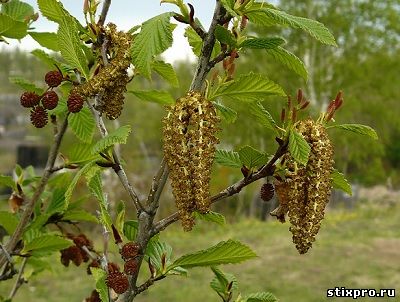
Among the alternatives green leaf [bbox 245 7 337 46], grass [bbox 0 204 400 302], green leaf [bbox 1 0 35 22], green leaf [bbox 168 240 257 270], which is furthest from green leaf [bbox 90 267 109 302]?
grass [bbox 0 204 400 302]

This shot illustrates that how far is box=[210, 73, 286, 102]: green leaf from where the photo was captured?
5.17 ft

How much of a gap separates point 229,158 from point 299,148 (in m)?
0.42

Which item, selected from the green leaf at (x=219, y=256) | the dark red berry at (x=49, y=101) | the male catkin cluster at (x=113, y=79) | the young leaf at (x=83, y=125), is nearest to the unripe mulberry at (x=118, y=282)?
the green leaf at (x=219, y=256)

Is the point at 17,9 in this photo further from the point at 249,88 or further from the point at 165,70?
the point at 249,88

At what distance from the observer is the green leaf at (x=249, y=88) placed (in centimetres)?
158

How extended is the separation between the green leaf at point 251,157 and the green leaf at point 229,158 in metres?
0.05

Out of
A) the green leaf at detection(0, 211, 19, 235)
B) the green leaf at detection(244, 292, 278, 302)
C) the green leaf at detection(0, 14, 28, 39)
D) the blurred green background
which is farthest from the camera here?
the blurred green background

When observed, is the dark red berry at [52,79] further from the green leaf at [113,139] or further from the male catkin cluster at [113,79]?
the green leaf at [113,139]

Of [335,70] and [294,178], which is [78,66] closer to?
[294,178]

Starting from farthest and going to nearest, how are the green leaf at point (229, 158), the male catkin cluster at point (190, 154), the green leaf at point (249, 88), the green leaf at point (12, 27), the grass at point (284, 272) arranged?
1. the grass at point (284, 272)
2. the green leaf at point (12, 27)
3. the green leaf at point (229, 158)
4. the green leaf at point (249, 88)
5. the male catkin cluster at point (190, 154)

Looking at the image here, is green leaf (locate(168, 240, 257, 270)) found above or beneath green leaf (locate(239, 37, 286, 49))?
beneath

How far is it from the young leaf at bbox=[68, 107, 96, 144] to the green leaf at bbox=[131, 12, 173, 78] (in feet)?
2.26

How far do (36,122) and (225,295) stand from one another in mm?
884

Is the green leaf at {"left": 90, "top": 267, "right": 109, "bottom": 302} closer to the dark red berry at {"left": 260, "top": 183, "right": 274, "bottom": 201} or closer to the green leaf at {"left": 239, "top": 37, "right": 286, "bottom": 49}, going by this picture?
the dark red berry at {"left": 260, "top": 183, "right": 274, "bottom": 201}
